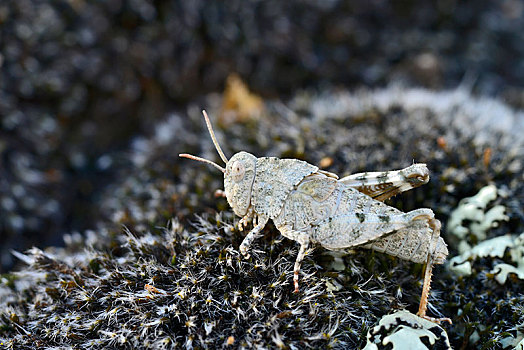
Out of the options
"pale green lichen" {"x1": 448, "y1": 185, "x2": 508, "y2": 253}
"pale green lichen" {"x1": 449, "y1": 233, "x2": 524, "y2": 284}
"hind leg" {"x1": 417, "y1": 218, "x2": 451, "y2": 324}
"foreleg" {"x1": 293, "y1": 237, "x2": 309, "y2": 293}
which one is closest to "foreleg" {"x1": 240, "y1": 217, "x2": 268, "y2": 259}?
"foreleg" {"x1": 293, "y1": 237, "x2": 309, "y2": 293}

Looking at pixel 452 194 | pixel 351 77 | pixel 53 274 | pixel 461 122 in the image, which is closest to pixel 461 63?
pixel 351 77

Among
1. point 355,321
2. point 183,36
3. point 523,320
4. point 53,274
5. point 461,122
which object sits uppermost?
point 183,36

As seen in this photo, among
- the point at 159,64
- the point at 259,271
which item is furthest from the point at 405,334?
the point at 159,64

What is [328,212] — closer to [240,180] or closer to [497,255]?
[240,180]

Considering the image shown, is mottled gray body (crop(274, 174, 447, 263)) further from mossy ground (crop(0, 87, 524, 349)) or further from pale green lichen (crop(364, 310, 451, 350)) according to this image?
pale green lichen (crop(364, 310, 451, 350))

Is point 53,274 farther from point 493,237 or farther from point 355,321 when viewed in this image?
point 493,237

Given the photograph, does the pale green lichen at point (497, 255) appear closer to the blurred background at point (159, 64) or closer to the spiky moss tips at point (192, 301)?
the spiky moss tips at point (192, 301)
